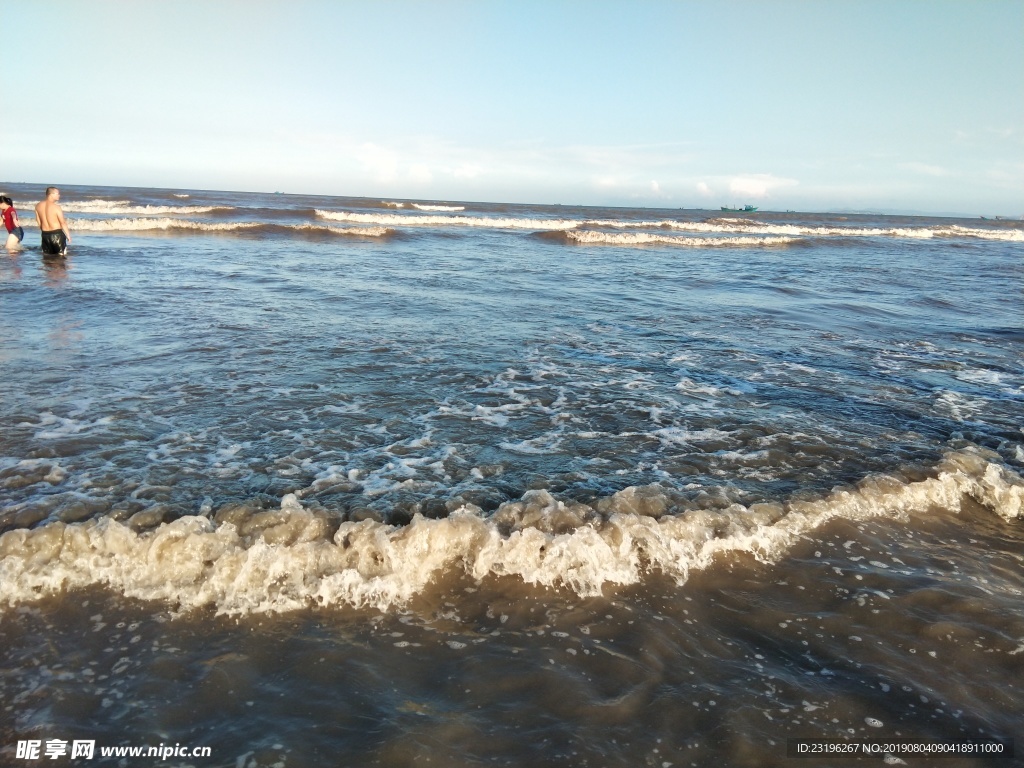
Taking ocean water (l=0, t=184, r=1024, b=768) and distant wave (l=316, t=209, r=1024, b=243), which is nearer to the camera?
ocean water (l=0, t=184, r=1024, b=768)

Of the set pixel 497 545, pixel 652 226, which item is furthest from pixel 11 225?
pixel 652 226

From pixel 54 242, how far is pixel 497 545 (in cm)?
1606

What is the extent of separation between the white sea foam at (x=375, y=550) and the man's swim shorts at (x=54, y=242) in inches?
564

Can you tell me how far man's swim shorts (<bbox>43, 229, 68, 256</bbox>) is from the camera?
1425cm

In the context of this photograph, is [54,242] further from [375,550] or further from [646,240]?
[646,240]

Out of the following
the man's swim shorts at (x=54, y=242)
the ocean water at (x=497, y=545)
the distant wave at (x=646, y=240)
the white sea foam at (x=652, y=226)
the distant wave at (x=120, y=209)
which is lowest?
the ocean water at (x=497, y=545)

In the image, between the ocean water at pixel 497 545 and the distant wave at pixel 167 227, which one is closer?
the ocean water at pixel 497 545

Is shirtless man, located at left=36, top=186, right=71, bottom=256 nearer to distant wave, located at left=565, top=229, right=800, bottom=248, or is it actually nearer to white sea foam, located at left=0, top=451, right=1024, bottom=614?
white sea foam, located at left=0, top=451, right=1024, bottom=614

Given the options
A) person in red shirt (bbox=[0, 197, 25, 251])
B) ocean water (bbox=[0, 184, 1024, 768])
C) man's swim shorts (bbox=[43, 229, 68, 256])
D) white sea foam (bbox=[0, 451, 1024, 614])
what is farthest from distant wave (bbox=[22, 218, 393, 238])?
white sea foam (bbox=[0, 451, 1024, 614])

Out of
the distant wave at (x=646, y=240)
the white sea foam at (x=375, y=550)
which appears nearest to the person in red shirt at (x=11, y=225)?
the white sea foam at (x=375, y=550)

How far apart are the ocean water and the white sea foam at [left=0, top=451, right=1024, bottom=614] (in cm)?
2

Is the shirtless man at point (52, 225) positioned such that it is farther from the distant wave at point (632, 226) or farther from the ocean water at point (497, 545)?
the distant wave at point (632, 226)

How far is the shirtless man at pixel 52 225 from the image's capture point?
555 inches

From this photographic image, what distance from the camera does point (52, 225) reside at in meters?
14.3
